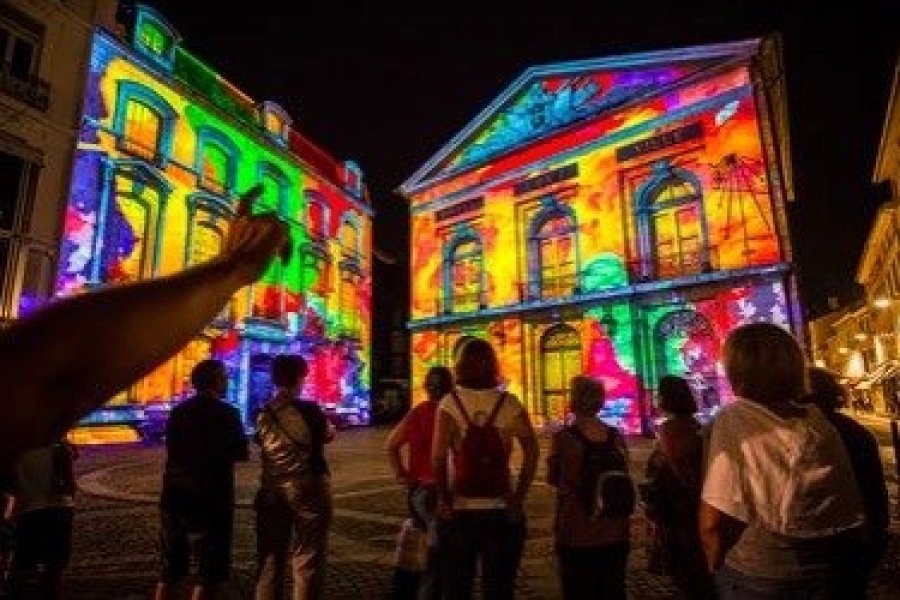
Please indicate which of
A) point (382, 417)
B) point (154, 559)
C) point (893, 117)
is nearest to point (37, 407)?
point (154, 559)

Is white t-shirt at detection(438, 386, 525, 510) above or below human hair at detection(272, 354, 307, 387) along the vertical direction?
below

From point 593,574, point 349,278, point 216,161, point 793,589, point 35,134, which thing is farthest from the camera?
point 349,278

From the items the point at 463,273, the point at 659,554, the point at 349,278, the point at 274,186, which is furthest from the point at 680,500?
the point at 349,278

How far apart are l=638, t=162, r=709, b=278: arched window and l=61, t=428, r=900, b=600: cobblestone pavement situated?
11232 mm

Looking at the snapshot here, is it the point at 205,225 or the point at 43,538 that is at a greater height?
the point at 205,225

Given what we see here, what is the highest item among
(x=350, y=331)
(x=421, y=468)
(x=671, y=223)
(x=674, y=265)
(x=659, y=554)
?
(x=671, y=223)

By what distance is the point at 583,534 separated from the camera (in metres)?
3.59

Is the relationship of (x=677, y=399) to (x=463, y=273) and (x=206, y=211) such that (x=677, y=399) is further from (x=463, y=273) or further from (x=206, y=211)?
(x=463, y=273)

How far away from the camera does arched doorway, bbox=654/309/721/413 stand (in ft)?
59.3

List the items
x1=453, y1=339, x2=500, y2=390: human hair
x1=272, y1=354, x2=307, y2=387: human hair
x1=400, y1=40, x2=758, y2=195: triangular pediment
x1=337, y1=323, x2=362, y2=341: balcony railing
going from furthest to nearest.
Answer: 1. x1=337, y1=323, x2=362, y2=341: balcony railing
2. x1=400, y1=40, x2=758, y2=195: triangular pediment
3. x1=272, y1=354, x2=307, y2=387: human hair
4. x1=453, y1=339, x2=500, y2=390: human hair

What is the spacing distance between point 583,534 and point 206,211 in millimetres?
20631

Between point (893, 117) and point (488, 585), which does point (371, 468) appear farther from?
point (893, 117)

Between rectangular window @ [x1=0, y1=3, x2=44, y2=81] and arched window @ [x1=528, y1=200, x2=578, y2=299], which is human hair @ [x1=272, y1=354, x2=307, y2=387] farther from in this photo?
arched window @ [x1=528, y1=200, x2=578, y2=299]

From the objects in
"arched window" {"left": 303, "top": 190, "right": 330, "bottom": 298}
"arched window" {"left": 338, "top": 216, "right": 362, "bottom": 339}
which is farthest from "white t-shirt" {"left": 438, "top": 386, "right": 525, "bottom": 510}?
"arched window" {"left": 338, "top": 216, "right": 362, "bottom": 339}
